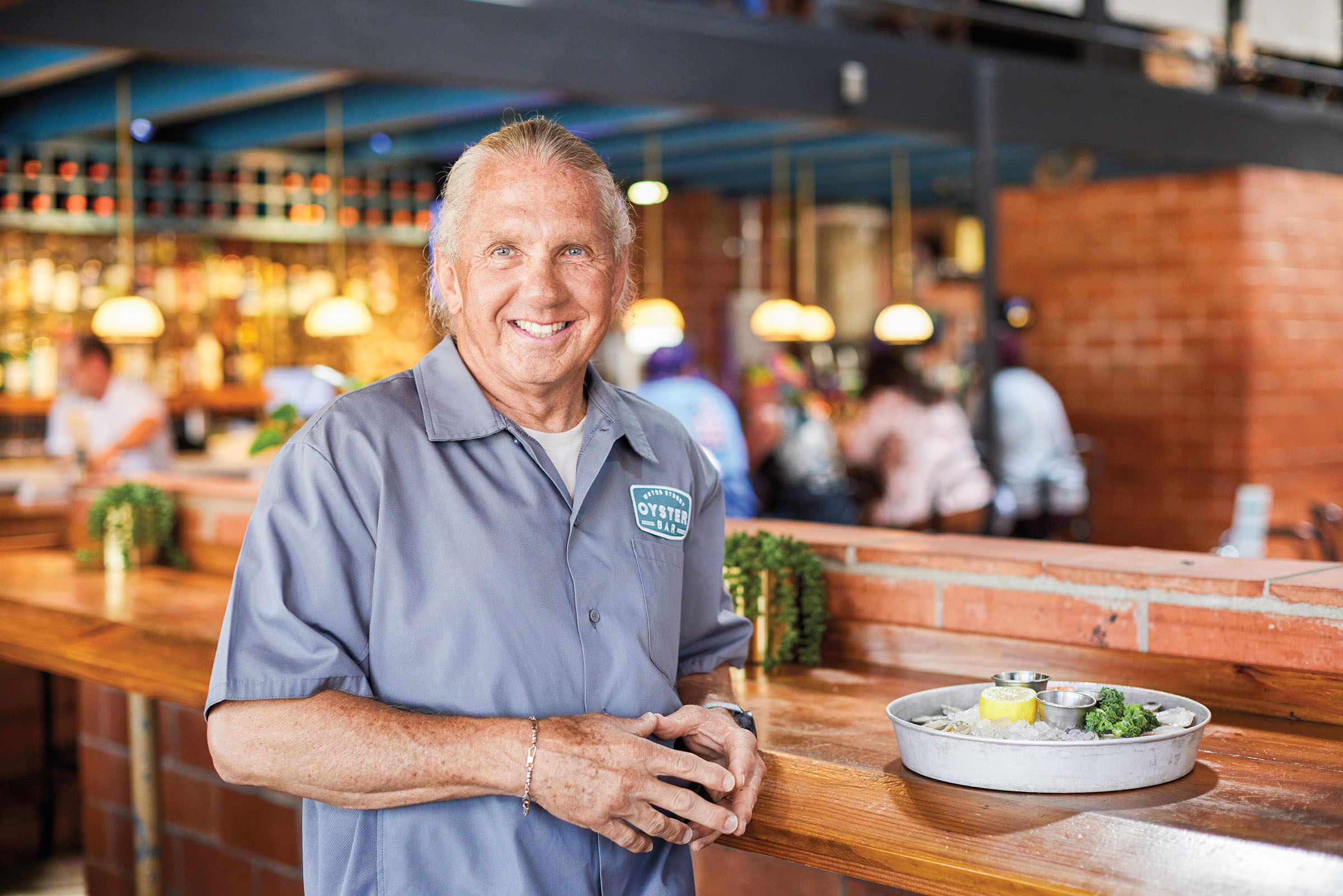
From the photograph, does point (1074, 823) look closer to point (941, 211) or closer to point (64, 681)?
point (64, 681)

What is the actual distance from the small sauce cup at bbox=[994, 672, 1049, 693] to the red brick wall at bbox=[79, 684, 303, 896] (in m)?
1.75

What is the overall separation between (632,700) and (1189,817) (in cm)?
59

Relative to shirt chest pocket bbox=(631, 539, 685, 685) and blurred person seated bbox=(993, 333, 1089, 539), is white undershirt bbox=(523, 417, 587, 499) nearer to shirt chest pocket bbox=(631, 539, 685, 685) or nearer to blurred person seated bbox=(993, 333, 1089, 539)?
shirt chest pocket bbox=(631, 539, 685, 685)

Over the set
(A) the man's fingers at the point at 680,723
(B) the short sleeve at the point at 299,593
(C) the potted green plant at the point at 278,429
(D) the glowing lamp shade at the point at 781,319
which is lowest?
(A) the man's fingers at the point at 680,723

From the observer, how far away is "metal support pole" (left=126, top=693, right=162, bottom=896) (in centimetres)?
262

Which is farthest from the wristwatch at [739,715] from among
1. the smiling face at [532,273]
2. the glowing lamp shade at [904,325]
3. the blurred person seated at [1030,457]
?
the glowing lamp shade at [904,325]

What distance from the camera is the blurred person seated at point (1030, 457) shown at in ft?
19.4

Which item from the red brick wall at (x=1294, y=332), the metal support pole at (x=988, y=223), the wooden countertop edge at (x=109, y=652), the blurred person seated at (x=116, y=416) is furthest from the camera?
the red brick wall at (x=1294, y=332)

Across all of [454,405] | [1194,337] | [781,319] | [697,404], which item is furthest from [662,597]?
[1194,337]

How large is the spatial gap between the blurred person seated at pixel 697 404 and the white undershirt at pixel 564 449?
311 cm

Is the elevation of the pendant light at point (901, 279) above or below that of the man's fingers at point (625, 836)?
above

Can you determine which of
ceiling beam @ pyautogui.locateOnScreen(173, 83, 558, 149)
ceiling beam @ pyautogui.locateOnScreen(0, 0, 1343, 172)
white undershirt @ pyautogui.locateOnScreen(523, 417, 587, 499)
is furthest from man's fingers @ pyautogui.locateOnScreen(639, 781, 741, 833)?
ceiling beam @ pyautogui.locateOnScreen(173, 83, 558, 149)

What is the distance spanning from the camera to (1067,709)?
1396 millimetres

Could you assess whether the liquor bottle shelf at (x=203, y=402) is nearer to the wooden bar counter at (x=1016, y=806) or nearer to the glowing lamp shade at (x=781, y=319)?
the glowing lamp shade at (x=781, y=319)
